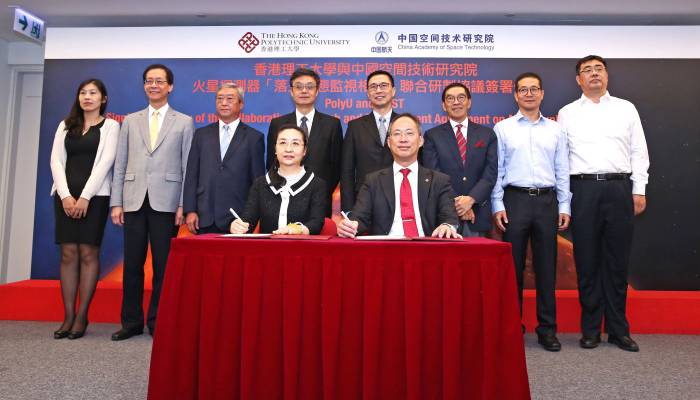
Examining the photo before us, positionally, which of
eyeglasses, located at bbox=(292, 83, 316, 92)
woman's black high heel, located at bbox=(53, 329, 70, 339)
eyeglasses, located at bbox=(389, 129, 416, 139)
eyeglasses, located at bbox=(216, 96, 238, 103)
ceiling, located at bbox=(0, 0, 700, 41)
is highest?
ceiling, located at bbox=(0, 0, 700, 41)

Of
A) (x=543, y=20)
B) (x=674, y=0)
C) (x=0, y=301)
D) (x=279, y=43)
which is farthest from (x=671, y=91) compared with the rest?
(x=0, y=301)

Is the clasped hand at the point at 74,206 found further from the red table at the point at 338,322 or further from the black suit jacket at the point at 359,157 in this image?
the red table at the point at 338,322

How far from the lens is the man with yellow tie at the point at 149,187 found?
9.61 ft

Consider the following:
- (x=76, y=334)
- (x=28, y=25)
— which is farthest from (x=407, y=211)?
(x=28, y=25)

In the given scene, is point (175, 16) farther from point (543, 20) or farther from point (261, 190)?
point (543, 20)

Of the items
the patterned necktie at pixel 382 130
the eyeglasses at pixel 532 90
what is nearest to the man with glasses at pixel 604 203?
the eyeglasses at pixel 532 90

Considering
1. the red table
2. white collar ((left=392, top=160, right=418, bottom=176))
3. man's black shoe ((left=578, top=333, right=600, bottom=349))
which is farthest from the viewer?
man's black shoe ((left=578, top=333, right=600, bottom=349))

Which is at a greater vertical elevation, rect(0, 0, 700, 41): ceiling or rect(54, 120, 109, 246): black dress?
rect(0, 0, 700, 41): ceiling

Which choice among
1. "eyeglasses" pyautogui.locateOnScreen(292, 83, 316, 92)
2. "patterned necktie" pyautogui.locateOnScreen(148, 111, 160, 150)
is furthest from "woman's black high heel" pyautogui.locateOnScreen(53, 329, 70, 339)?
"eyeglasses" pyautogui.locateOnScreen(292, 83, 316, 92)

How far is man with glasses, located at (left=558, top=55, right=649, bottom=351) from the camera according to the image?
284 centimetres

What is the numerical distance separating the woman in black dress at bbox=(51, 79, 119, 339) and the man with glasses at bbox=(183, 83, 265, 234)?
0.59 m

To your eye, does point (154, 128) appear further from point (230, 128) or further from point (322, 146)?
point (322, 146)

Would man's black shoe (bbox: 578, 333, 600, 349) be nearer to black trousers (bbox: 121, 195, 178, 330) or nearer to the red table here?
the red table

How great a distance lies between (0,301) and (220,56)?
258 centimetres
